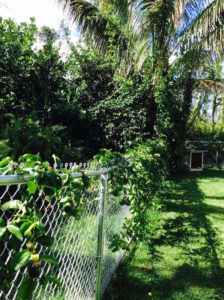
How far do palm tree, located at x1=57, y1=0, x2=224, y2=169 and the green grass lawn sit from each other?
10.3ft

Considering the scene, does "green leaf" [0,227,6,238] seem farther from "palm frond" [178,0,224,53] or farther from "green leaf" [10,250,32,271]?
"palm frond" [178,0,224,53]

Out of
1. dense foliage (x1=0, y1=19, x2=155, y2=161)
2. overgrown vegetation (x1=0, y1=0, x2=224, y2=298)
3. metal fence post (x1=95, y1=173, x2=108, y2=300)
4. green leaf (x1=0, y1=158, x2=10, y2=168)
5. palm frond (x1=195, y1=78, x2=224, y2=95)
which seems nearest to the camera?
green leaf (x1=0, y1=158, x2=10, y2=168)

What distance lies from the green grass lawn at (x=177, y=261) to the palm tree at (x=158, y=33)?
3145mm

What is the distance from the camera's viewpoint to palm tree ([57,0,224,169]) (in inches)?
261

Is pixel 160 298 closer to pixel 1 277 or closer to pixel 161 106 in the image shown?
pixel 1 277

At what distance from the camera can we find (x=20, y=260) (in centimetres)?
98

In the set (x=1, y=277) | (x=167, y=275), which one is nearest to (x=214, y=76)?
(x=167, y=275)

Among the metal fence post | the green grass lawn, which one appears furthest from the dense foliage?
the metal fence post

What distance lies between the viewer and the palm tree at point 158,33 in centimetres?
664

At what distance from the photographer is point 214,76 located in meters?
24.6

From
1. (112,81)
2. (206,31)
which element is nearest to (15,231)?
(206,31)

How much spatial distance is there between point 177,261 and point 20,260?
10.4ft

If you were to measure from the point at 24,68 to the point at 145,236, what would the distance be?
20.0 feet

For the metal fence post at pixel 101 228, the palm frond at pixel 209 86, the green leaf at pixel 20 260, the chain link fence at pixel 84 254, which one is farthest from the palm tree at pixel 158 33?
the palm frond at pixel 209 86
